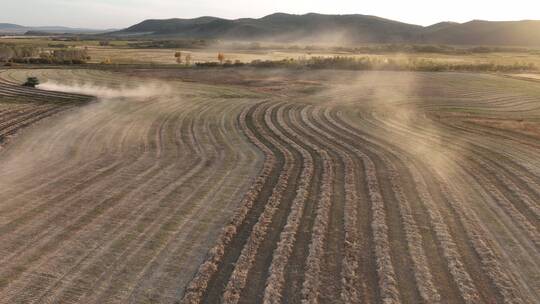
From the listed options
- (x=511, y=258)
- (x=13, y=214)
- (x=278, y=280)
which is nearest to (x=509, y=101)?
(x=511, y=258)

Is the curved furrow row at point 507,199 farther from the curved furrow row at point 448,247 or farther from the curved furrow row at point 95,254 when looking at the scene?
the curved furrow row at point 95,254

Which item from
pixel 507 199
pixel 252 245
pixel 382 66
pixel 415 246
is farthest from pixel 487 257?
pixel 382 66

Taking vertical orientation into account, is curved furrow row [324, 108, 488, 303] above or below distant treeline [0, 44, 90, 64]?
below

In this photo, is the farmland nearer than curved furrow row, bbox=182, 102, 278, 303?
No

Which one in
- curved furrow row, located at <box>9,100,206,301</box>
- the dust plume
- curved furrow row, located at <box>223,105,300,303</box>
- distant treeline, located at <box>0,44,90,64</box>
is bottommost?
curved furrow row, located at <box>9,100,206,301</box>

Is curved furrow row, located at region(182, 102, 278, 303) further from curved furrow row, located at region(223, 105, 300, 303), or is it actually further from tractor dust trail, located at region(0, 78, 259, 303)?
curved furrow row, located at region(223, 105, 300, 303)

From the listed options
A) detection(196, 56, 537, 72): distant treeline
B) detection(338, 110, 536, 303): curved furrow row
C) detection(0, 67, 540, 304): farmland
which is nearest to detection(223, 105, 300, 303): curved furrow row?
detection(0, 67, 540, 304): farmland

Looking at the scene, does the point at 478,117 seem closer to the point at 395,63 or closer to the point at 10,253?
the point at 10,253
